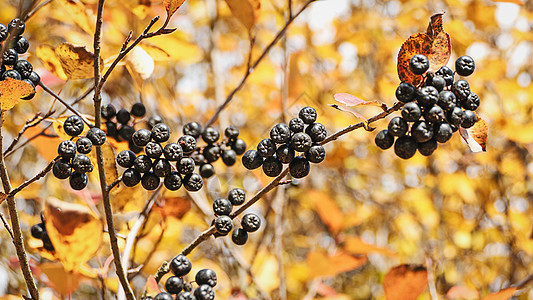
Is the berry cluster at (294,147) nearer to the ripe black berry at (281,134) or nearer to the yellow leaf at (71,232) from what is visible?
the ripe black berry at (281,134)

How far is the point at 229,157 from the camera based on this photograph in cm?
97

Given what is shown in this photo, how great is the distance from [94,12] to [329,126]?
169cm

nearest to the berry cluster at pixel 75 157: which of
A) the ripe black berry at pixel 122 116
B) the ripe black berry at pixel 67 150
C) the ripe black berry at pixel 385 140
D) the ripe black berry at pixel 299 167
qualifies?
the ripe black berry at pixel 67 150

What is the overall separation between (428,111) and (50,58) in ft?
2.62

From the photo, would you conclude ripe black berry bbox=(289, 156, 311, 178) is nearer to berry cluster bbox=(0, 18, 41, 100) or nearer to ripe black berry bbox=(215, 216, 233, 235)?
ripe black berry bbox=(215, 216, 233, 235)

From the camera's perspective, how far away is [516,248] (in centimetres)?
218

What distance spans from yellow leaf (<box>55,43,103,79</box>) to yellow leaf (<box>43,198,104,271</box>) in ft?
0.94

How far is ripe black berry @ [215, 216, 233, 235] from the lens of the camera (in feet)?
2.50

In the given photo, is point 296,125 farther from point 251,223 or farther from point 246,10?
point 246,10

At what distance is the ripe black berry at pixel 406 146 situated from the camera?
0.70m

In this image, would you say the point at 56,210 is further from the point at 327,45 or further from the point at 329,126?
the point at 327,45

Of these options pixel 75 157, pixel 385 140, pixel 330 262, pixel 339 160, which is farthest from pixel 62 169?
pixel 339 160

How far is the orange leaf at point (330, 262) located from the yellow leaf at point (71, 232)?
2.53 feet

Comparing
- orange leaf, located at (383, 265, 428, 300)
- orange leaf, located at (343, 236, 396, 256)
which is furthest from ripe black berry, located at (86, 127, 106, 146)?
orange leaf, located at (343, 236, 396, 256)
